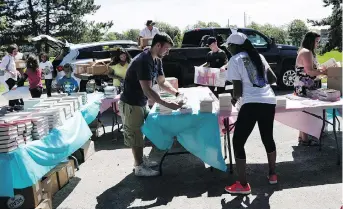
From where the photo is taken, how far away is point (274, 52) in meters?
10.6

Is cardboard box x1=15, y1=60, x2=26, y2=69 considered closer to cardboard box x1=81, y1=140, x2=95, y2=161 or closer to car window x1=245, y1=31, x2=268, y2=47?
cardboard box x1=81, y1=140, x2=95, y2=161

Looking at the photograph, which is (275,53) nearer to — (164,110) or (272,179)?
(272,179)

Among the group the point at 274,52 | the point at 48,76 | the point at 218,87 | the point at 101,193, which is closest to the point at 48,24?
the point at 48,76

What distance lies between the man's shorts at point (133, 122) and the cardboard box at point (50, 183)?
3.09 ft

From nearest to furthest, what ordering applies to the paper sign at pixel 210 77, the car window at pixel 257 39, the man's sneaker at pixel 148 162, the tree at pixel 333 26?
the man's sneaker at pixel 148 162
the paper sign at pixel 210 77
the car window at pixel 257 39
the tree at pixel 333 26

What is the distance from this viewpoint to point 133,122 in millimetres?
4352

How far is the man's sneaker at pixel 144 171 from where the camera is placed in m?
4.54

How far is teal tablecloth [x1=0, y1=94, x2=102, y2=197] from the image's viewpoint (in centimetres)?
311

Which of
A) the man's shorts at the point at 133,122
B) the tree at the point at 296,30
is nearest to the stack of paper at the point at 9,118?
the man's shorts at the point at 133,122

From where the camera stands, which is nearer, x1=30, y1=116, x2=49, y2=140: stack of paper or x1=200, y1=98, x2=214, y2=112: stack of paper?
x1=30, y1=116, x2=49, y2=140: stack of paper

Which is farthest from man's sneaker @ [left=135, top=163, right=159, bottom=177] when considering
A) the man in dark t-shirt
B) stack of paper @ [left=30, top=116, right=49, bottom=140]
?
stack of paper @ [left=30, top=116, right=49, bottom=140]

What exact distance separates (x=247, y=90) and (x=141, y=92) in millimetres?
1281

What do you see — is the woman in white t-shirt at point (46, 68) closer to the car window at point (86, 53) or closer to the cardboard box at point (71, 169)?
the car window at point (86, 53)

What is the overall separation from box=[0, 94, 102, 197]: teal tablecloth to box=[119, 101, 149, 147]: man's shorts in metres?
0.57
